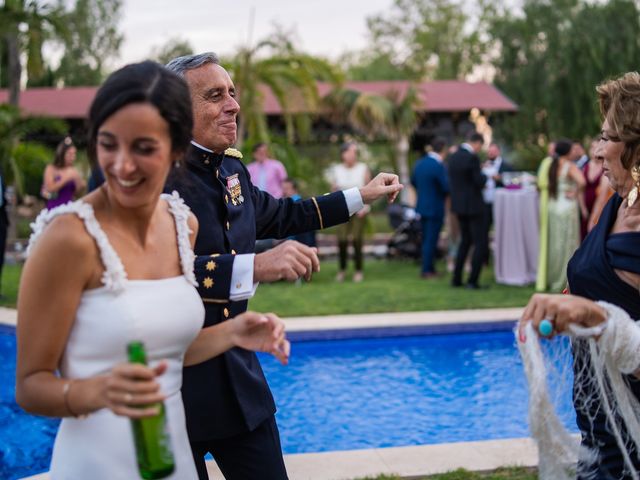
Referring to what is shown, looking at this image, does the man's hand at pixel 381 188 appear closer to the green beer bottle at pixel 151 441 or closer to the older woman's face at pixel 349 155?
the green beer bottle at pixel 151 441

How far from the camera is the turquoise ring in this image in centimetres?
187

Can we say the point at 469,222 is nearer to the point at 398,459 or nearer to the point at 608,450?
the point at 398,459

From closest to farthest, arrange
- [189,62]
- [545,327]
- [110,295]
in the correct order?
[110,295] < [545,327] < [189,62]

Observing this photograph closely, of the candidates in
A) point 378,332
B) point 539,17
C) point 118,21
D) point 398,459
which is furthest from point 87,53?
point 398,459

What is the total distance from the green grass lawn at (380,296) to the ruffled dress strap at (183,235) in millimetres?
6633

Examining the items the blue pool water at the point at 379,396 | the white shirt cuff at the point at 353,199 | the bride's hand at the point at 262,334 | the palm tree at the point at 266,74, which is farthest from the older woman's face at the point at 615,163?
the palm tree at the point at 266,74

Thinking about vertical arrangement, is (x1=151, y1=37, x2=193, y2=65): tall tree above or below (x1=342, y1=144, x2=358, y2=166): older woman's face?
above

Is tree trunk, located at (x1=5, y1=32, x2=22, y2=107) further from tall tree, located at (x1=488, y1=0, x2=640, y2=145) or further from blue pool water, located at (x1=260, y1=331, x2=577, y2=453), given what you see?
tall tree, located at (x1=488, y1=0, x2=640, y2=145)

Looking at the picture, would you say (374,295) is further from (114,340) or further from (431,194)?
(114,340)

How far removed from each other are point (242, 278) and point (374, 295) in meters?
7.84

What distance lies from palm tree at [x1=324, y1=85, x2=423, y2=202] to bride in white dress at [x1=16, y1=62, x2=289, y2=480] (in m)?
19.4

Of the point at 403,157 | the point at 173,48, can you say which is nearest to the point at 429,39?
the point at 173,48

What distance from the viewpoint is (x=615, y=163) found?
2.29m

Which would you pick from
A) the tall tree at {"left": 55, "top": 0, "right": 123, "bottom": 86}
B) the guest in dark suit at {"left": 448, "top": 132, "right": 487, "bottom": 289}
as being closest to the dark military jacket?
the guest in dark suit at {"left": 448, "top": 132, "right": 487, "bottom": 289}
